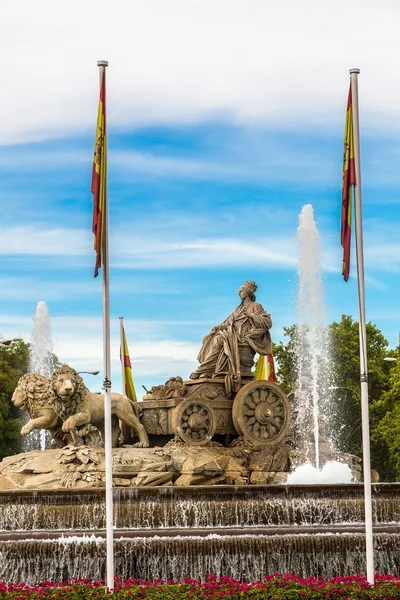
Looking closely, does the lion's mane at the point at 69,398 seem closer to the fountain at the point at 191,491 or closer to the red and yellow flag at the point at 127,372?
the fountain at the point at 191,491

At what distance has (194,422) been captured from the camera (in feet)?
98.2

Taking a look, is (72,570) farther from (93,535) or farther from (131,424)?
(131,424)

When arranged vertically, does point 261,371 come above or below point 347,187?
below

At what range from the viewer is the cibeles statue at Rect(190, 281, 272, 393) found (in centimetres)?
3080

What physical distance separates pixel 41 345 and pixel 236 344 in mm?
25633

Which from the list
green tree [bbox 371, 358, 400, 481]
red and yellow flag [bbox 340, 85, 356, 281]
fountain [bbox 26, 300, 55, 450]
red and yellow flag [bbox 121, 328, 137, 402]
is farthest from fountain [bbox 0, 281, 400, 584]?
green tree [bbox 371, 358, 400, 481]

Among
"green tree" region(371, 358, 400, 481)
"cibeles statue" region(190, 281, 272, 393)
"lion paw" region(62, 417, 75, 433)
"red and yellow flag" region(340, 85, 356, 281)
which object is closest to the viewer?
"red and yellow flag" region(340, 85, 356, 281)

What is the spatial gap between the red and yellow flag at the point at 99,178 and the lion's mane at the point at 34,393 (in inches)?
350

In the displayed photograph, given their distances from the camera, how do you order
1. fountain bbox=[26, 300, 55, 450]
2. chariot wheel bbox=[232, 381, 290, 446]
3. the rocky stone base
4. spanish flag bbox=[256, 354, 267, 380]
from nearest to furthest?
the rocky stone base
chariot wheel bbox=[232, 381, 290, 446]
spanish flag bbox=[256, 354, 267, 380]
fountain bbox=[26, 300, 55, 450]

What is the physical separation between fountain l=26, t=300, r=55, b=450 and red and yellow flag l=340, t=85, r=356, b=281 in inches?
1118

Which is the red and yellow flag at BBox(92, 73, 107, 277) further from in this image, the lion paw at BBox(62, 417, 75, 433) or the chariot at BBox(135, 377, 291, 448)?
the chariot at BBox(135, 377, 291, 448)

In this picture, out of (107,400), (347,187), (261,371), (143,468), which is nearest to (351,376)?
(261,371)

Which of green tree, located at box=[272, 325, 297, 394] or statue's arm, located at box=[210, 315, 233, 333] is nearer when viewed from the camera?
statue's arm, located at box=[210, 315, 233, 333]

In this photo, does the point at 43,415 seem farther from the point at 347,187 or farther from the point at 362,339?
the point at 347,187
